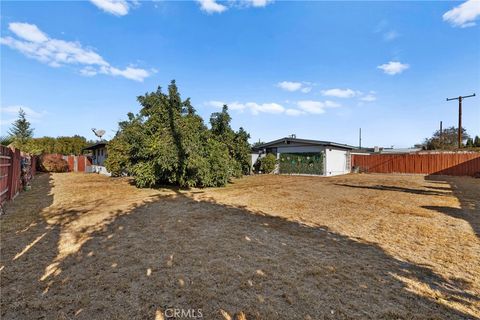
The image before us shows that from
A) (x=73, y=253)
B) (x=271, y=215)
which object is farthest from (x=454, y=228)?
(x=73, y=253)

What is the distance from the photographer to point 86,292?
287cm

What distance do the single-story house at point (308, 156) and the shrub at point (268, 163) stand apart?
36.7 inches

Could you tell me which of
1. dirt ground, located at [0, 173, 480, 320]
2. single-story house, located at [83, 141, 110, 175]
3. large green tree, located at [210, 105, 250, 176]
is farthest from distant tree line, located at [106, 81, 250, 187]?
single-story house, located at [83, 141, 110, 175]

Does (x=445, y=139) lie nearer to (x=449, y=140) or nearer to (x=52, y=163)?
(x=449, y=140)

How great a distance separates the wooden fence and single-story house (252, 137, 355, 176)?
75.0 inches

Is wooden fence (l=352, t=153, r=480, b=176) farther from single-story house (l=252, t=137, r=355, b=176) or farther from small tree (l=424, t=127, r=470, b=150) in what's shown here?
small tree (l=424, t=127, r=470, b=150)

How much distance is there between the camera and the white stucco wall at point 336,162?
21.0 meters

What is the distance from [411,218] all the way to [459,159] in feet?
65.6

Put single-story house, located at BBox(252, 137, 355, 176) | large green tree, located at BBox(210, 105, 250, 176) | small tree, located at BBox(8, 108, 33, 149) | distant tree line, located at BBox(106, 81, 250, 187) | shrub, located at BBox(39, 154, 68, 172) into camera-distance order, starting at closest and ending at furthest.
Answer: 1. distant tree line, located at BBox(106, 81, 250, 187)
2. large green tree, located at BBox(210, 105, 250, 176)
3. single-story house, located at BBox(252, 137, 355, 176)
4. shrub, located at BBox(39, 154, 68, 172)
5. small tree, located at BBox(8, 108, 33, 149)

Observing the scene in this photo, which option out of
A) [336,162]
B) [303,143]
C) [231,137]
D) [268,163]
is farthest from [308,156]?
[231,137]

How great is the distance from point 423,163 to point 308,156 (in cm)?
1028

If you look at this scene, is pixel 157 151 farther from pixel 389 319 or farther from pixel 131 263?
Answer: pixel 389 319

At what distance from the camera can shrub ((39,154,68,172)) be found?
23.2 meters

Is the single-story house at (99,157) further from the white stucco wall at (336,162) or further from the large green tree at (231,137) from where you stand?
the white stucco wall at (336,162)
